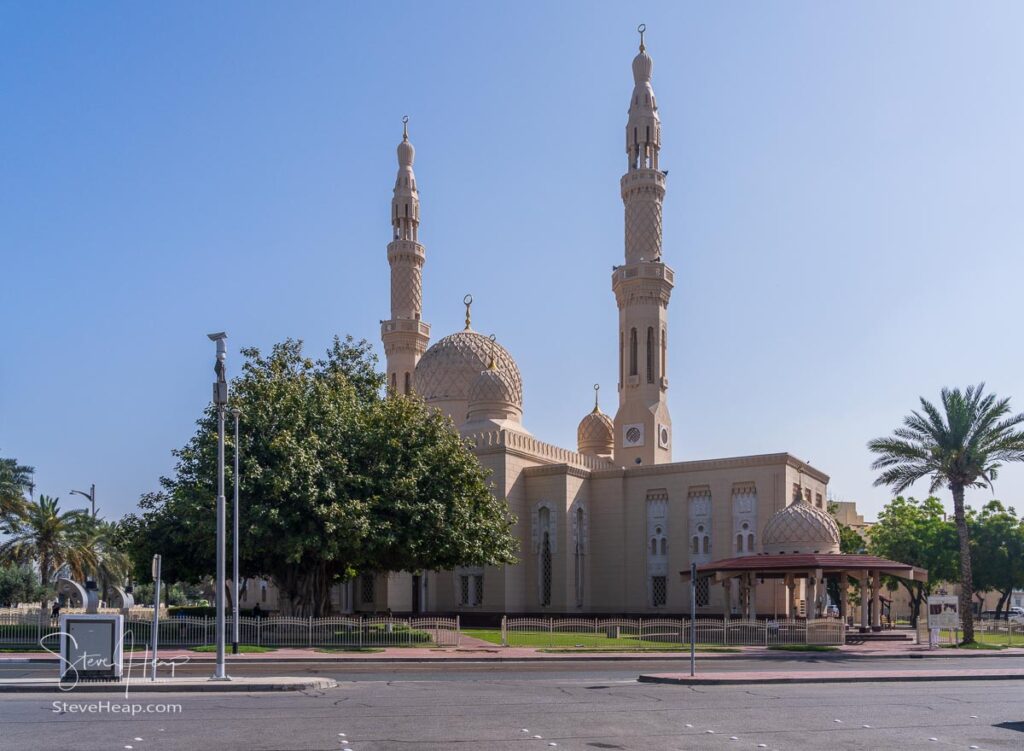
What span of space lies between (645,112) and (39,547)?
121 feet

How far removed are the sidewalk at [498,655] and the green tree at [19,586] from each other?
52.0 meters

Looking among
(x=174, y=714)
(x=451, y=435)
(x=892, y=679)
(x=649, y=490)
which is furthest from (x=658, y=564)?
(x=174, y=714)

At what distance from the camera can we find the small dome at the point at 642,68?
190 feet

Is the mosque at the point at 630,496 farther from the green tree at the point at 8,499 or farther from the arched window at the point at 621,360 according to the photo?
the green tree at the point at 8,499

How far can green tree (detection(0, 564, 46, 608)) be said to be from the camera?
75.6 metres

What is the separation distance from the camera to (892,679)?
2417 centimetres

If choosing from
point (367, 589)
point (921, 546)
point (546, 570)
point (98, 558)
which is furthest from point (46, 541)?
point (921, 546)

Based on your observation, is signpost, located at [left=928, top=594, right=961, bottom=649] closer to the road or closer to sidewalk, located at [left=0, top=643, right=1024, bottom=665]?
sidewalk, located at [left=0, top=643, right=1024, bottom=665]

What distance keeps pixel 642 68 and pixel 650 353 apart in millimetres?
15771

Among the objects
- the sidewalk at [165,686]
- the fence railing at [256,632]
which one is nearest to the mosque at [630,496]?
the fence railing at [256,632]

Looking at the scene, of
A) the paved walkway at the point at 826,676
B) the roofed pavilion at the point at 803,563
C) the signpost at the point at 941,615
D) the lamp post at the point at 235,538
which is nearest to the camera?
the paved walkway at the point at 826,676

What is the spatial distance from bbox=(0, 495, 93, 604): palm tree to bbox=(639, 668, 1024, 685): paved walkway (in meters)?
35.1

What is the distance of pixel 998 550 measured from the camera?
7006 cm

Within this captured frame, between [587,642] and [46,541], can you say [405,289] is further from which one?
[587,642]
